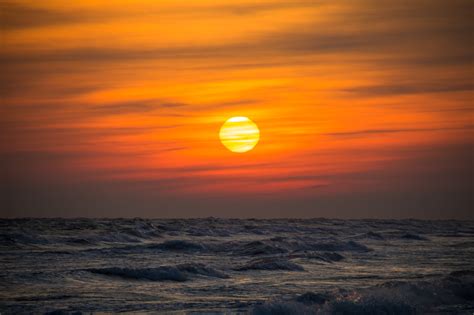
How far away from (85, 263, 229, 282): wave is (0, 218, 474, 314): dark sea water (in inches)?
1.5

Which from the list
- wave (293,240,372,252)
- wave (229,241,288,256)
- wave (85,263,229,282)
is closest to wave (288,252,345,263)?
wave (229,241,288,256)

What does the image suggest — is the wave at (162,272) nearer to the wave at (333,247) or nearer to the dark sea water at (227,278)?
the dark sea water at (227,278)

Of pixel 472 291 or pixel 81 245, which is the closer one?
pixel 472 291

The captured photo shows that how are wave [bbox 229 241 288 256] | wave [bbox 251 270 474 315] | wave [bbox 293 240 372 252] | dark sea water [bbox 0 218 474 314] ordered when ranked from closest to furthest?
1. wave [bbox 251 270 474 315]
2. dark sea water [bbox 0 218 474 314]
3. wave [bbox 229 241 288 256]
4. wave [bbox 293 240 372 252]

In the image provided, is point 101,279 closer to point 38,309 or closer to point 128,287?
point 128,287

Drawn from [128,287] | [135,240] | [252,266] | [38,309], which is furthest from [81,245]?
[38,309]

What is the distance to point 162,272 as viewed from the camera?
89.8 ft

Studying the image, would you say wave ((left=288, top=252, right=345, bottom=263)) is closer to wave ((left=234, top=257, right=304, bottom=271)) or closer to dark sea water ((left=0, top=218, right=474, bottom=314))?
dark sea water ((left=0, top=218, right=474, bottom=314))

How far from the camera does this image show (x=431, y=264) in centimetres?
3300

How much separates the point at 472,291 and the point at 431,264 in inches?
394

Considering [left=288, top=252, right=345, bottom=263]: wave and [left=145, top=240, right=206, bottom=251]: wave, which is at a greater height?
[left=145, top=240, right=206, bottom=251]: wave

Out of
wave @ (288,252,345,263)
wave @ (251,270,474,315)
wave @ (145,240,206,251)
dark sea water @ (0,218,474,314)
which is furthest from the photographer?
wave @ (145,240,206,251)

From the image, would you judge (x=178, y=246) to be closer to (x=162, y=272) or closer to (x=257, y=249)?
(x=257, y=249)

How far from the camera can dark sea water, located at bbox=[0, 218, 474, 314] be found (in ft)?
64.9
